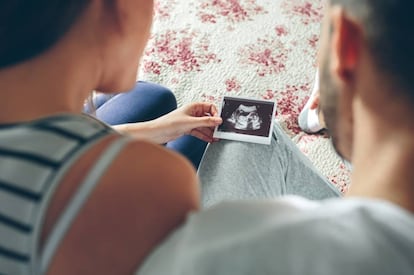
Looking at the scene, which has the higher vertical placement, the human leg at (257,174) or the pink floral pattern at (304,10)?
the pink floral pattern at (304,10)

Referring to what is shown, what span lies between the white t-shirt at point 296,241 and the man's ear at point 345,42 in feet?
0.51

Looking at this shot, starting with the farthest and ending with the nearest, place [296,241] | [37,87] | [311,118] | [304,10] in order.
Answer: [304,10] → [311,118] → [37,87] → [296,241]

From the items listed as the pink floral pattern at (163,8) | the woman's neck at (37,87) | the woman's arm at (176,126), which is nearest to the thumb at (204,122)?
the woman's arm at (176,126)

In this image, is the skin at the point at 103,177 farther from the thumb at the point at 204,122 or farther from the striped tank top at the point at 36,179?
the thumb at the point at 204,122

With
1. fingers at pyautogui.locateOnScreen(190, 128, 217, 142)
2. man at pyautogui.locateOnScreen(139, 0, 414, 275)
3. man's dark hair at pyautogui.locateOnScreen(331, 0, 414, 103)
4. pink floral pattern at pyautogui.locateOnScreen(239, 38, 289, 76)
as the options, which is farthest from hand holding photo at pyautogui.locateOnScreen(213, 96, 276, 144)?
man's dark hair at pyautogui.locateOnScreen(331, 0, 414, 103)

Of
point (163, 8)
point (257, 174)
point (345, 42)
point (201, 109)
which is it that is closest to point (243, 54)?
point (163, 8)

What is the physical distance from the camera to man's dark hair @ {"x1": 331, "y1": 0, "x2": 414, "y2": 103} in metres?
0.53

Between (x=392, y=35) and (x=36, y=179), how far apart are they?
1.23ft

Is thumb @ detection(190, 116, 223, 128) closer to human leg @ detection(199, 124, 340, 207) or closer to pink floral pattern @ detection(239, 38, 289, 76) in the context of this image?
human leg @ detection(199, 124, 340, 207)

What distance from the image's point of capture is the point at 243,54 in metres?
1.59

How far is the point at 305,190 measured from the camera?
102cm

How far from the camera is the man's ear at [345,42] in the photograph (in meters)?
0.57

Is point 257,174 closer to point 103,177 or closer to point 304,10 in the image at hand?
point 103,177

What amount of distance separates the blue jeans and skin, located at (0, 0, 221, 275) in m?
0.43
